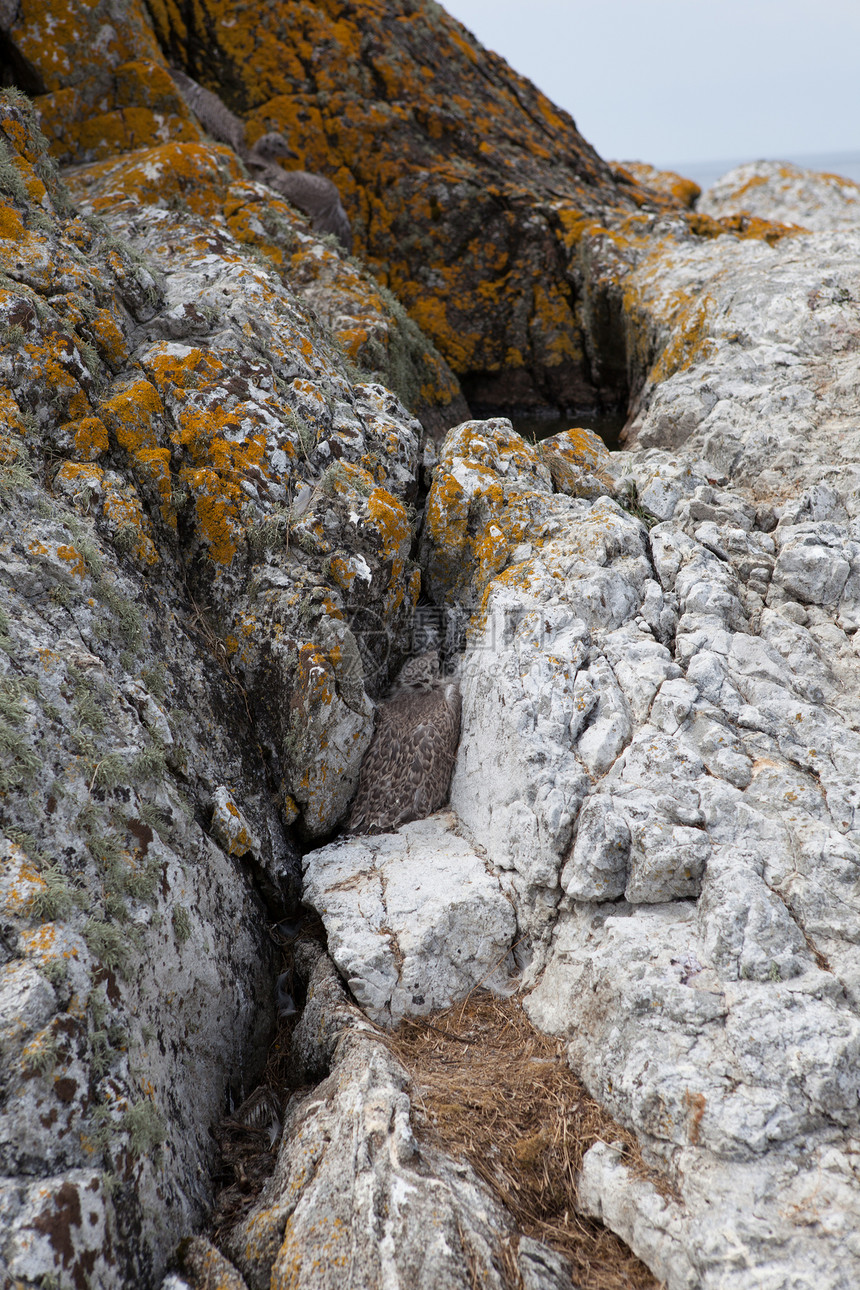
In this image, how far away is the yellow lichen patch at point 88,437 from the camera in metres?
4.93

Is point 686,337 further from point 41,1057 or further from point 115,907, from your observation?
point 41,1057

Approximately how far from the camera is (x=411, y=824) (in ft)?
17.5

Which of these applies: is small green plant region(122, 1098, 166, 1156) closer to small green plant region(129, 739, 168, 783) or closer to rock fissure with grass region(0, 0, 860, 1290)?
rock fissure with grass region(0, 0, 860, 1290)

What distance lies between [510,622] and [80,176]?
8054 mm

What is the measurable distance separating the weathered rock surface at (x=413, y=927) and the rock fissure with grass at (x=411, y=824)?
0.08ft

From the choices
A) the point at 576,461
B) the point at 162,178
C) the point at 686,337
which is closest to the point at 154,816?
the point at 576,461

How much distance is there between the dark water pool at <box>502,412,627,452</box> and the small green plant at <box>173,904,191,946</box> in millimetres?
8788

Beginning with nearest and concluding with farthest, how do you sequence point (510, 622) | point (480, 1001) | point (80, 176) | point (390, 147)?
point (480, 1001) < point (510, 622) < point (80, 176) < point (390, 147)

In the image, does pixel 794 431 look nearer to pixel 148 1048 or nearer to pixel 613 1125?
pixel 613 1125

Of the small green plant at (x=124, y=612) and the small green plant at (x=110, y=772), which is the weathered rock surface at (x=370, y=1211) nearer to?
the small green plant at (x=110, y=772)

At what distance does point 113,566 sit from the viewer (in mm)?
4625

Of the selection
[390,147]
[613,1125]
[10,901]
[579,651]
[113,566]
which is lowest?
[613,1125]

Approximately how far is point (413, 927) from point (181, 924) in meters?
1.35

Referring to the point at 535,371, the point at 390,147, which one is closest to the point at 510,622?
the point at 535,371
